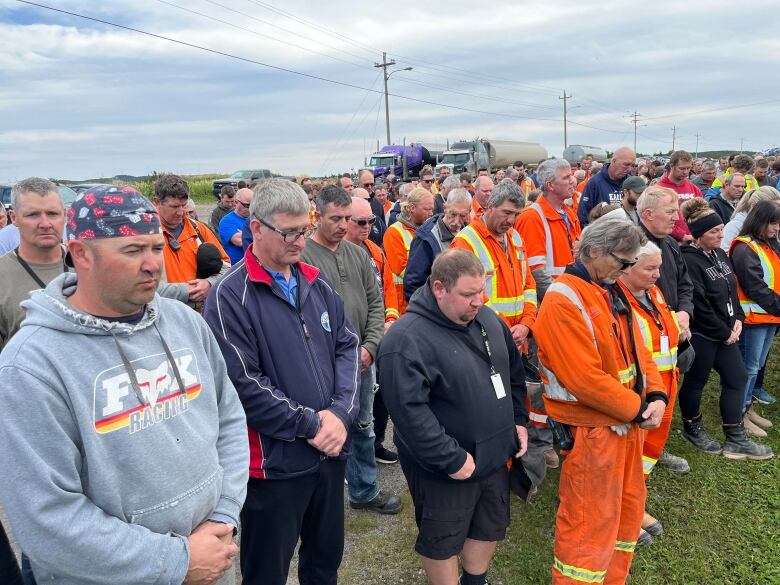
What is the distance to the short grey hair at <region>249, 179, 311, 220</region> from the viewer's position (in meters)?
2.54

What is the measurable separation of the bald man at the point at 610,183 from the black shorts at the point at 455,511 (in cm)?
434

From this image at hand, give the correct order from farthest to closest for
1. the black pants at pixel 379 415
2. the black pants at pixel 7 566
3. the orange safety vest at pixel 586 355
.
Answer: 1. the black pants at pixel 379 415
2. the orange safety vest at pixel 586 355
3. the black pants at pixel 7 566

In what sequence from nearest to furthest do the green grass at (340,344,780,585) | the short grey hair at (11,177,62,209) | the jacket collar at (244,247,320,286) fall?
the jacket collar at (244,247,320,286), the short grey hair at (11,177,62,209), the green grass at (340,344,780,585)

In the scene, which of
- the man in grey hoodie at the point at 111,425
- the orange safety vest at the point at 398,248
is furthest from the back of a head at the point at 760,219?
the man in grey hoodie at the point at 111,425

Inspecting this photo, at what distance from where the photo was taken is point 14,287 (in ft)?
8.90

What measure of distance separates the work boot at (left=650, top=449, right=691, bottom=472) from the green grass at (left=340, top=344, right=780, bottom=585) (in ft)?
0.22

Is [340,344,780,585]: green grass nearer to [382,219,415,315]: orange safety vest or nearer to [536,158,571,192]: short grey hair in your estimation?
[382,219,415,315]: orange safety vest

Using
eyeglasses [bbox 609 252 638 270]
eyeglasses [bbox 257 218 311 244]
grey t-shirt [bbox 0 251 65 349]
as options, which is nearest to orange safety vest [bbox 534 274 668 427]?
eyeglasses [bbox 609 252 638 270]

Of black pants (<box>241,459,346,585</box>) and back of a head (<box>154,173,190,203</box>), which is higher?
back of a head (<box>154,173,190,203</box>)

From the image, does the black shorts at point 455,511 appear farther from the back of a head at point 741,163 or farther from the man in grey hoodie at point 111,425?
the back of a head at point 741,163

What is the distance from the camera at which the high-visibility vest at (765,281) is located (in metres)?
4.82

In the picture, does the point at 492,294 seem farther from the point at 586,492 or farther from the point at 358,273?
the point at 586,492

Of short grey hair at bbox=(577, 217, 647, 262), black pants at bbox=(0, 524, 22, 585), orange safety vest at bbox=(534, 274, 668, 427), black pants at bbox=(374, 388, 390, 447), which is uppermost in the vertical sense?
short grey hair at bbox=(577, 217, 647, 262)

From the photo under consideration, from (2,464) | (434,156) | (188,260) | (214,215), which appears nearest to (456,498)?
(2,464)
